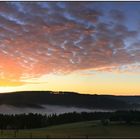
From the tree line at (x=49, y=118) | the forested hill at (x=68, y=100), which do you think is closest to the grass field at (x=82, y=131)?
the tree line at (x=49, y=118)

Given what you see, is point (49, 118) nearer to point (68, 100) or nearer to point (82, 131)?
point (68, 100)

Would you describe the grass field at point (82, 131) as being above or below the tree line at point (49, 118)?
below

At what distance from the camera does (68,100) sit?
11.4 metres

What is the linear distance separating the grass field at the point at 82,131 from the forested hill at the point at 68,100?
0.88ft

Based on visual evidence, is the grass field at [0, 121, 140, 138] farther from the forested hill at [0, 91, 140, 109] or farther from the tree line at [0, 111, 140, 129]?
the forested hill at [0, 91, 140, 109]

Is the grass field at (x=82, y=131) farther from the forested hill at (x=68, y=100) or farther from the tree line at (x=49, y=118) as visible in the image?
the forested hill at (x=68, y=100)

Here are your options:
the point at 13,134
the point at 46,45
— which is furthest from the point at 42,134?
the point at 46,45

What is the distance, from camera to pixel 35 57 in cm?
1152

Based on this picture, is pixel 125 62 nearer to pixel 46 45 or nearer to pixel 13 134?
pixel 46 45

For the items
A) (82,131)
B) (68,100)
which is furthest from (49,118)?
(82,131)

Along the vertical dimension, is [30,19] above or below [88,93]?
above

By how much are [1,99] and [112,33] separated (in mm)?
1798

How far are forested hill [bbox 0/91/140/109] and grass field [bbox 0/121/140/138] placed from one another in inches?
10.5

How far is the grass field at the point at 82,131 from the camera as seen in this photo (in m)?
11.4
